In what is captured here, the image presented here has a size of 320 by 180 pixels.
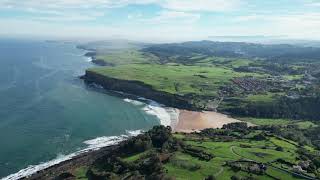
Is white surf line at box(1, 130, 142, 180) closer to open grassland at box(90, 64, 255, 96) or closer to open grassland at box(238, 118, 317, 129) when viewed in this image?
open grassland at box(238, 118, 317, 129)

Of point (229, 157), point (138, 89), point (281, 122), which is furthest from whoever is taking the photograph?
point (138, 89)

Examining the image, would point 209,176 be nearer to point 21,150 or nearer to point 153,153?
point 153,153

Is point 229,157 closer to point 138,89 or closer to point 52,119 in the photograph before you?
point 52,119

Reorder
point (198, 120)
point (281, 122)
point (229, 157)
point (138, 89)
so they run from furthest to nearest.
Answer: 1. point (138, 89)
2. point (198, 120)
3. point (281, 122)
4. point (229, 157)

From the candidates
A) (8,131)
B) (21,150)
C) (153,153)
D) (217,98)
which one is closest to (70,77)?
(217,98)

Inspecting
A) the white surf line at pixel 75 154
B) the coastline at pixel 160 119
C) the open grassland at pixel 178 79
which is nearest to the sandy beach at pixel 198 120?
the coastline at pixel 160 119

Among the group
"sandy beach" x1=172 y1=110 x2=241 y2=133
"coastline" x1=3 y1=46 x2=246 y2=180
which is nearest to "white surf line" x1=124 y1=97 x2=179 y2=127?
"coastline" x1=3 y1=46 x2=246 y2=180

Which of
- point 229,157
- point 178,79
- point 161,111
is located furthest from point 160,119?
point 178,79
